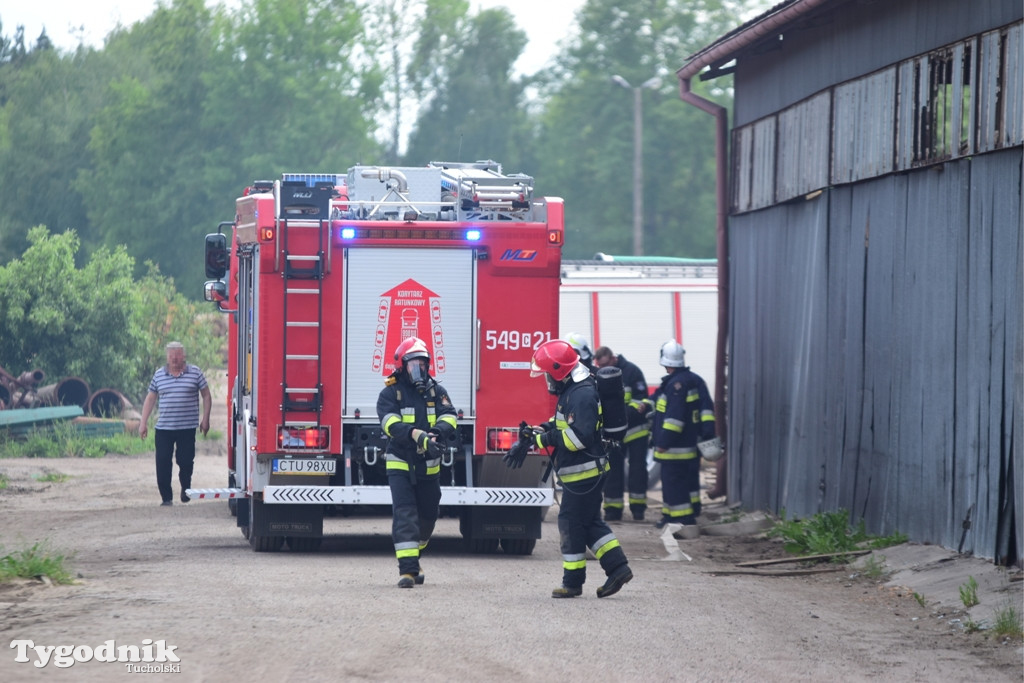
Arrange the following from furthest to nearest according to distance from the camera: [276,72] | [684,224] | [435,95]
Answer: [435,95] → [684,224] → [276,72]

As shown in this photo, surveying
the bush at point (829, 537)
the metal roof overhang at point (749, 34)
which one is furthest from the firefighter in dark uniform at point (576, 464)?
the metal roof overhang at point (749, 34)

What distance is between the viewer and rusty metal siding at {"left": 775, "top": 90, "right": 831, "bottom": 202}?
50.3 feet

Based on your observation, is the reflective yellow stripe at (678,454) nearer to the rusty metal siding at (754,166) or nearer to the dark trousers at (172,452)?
the rusty metal siding at (754,166)

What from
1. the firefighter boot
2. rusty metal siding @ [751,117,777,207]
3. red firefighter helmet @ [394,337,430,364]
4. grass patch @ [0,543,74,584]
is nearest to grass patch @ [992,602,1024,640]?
the firefighter boot

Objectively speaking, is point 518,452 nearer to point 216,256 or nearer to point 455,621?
point 455,621

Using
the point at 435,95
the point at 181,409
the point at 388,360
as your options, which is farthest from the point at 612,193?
the point at 388,360

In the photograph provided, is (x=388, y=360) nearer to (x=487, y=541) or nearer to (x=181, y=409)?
(x=487, y=541)

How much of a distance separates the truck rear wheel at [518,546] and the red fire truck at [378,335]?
0.52ft

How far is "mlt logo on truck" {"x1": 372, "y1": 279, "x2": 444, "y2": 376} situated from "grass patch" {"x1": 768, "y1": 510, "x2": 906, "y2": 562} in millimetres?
3801

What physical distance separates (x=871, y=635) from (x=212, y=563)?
497 cm

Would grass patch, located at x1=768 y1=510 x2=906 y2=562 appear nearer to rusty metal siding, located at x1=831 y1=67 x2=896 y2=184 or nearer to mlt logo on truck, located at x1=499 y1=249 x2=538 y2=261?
rusty metal siding, located at x1=831 y1=67 x2=896 y2=184

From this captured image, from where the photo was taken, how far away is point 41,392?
980 inches

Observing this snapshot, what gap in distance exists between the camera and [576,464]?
10.6 meters

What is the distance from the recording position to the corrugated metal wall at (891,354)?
1127 centimetres
